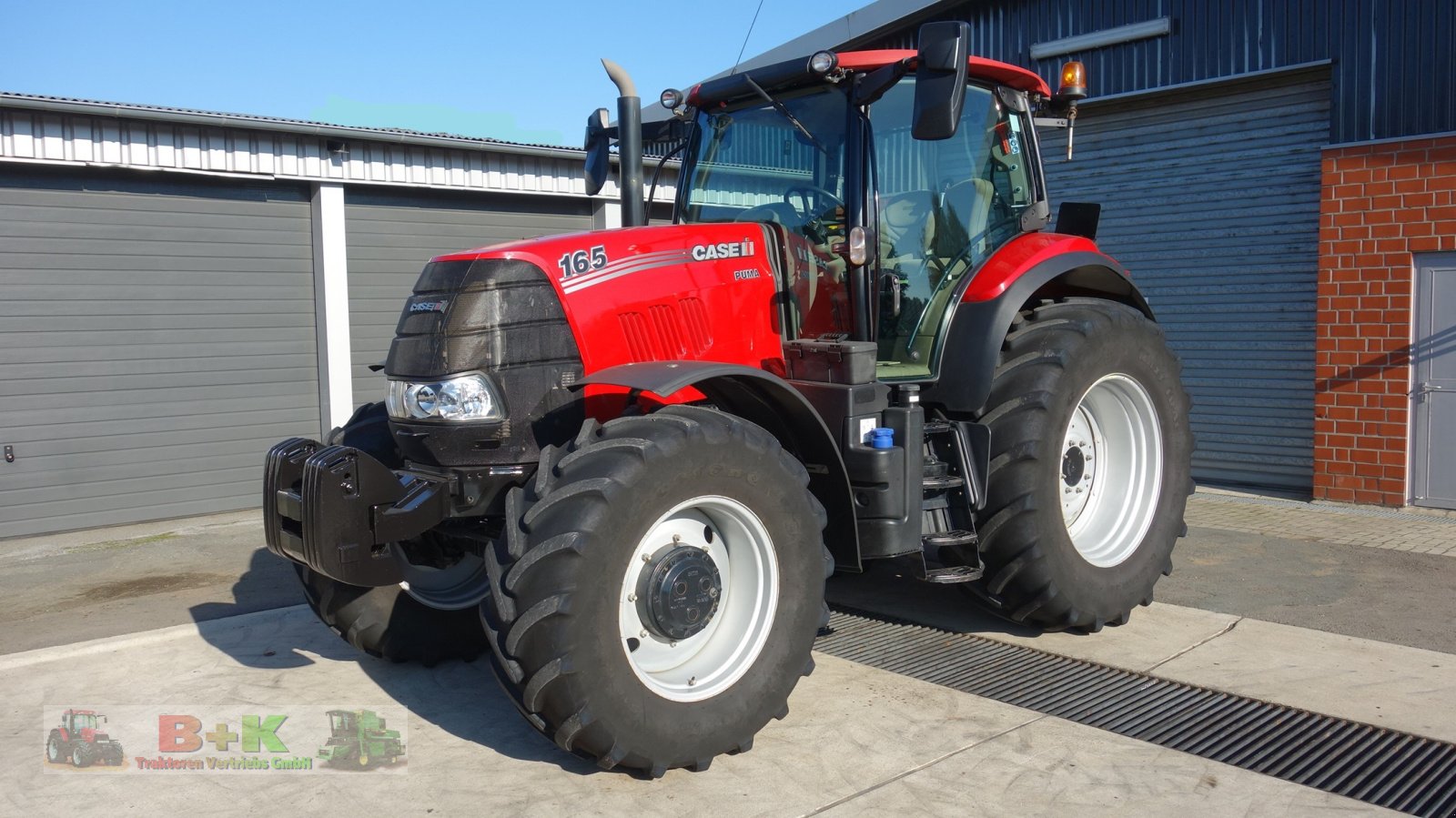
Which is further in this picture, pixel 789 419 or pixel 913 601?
pixel 913 601

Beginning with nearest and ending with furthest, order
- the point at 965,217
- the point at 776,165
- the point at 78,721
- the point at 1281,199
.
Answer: the point at 78,721 → the point at 776,165 → the point at 965,217 → the point at 1281,199

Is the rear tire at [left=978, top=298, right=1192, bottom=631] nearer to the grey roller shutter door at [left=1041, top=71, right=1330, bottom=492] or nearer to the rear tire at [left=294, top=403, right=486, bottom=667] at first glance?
the rear tire at [left=294, top=403, right=486, bottom=667]

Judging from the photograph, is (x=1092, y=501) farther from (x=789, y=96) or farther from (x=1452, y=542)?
(x=1452, y=542)

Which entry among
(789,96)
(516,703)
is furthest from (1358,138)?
(516,703)

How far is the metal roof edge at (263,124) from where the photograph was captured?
8242 mm

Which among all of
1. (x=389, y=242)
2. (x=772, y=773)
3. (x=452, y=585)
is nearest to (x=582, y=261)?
(x=452, y=585)

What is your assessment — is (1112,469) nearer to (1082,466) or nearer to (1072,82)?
(1082,466)

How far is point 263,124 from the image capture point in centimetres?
928

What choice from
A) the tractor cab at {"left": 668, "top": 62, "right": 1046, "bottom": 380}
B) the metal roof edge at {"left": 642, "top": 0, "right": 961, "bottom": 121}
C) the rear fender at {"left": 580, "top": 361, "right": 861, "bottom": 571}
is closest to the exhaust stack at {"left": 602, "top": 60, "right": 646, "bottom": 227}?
the tractor cab at {"left": 668, "top": 62, "right": 1046, "bottom": 380}

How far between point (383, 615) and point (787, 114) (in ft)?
9.06

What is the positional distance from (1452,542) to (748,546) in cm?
552

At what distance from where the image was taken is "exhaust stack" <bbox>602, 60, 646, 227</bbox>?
16.0 feet

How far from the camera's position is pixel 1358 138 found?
841 centimetres

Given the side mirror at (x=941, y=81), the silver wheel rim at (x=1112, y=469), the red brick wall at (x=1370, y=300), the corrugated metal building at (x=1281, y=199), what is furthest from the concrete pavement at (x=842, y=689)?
the side mirror at (x=941, y=81)
